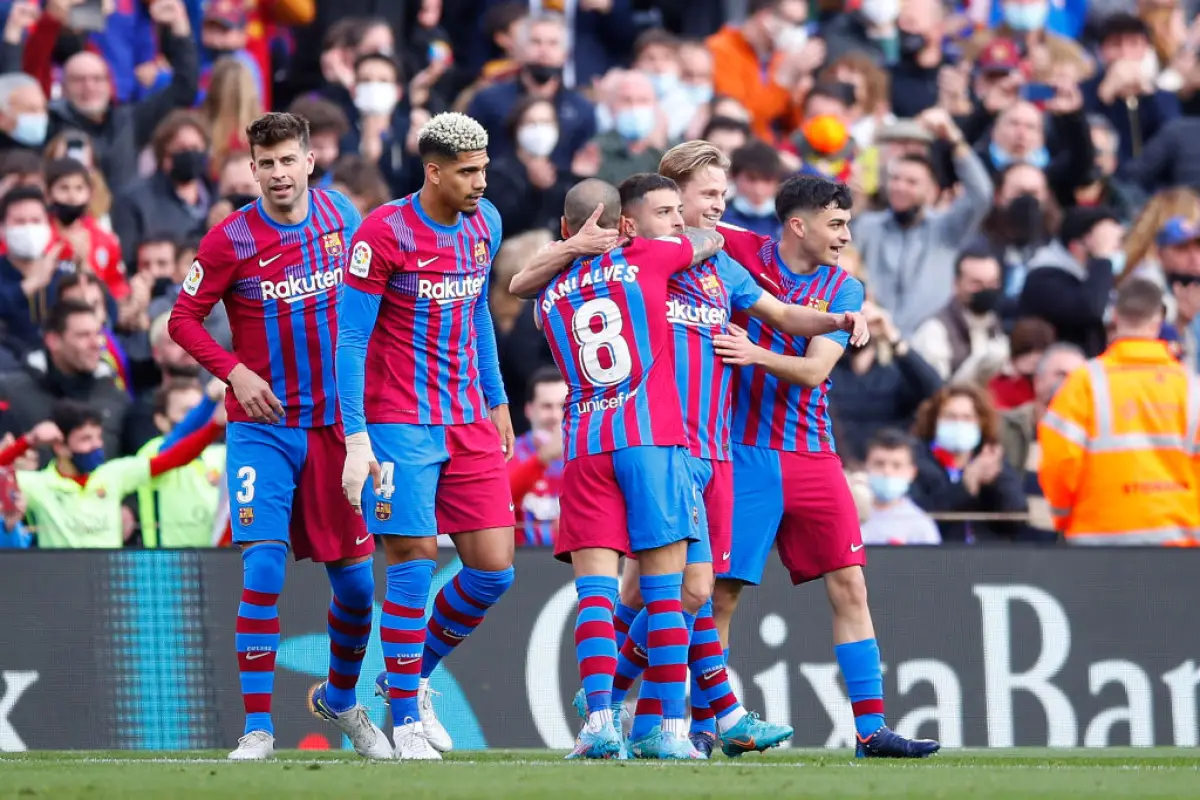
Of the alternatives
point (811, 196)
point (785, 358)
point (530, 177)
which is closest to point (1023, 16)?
point (530, 177)

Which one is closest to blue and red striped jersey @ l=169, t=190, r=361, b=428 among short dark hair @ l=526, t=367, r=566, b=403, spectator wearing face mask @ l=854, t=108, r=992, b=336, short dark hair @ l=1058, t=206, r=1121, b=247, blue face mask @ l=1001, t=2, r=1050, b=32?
short dark hair @ l=526, t=367, r=566, b=403

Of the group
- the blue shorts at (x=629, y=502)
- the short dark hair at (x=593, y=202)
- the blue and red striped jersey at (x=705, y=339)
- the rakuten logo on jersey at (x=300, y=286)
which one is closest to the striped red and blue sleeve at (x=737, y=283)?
the blue and red striped jersey at (x=705, y=339)

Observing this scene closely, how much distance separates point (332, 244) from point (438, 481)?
1.04 metres

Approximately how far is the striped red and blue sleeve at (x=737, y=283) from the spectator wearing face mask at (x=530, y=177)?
5068 mm

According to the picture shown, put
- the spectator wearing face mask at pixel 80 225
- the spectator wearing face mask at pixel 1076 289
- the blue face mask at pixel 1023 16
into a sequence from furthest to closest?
the blue face mask at pixel 1023 16
the spectator wearing face mask at pixel 1076 289
the spectator wearing face mask at pixel 80 225

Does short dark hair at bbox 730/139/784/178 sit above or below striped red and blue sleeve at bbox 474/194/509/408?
above

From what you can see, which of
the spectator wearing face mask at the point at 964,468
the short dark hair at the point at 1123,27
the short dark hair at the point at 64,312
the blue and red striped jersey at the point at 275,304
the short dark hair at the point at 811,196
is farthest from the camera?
the short dark hair at the point at 1123,27

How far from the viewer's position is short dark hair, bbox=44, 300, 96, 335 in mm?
11570

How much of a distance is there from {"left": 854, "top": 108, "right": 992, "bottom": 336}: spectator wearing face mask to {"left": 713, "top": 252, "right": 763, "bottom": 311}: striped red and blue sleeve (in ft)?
17.4

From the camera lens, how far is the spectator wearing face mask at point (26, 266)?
12.4 m

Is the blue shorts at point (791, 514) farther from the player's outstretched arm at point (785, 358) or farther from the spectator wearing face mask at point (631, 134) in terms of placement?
the spectator wearing face mask at point (631, 134)

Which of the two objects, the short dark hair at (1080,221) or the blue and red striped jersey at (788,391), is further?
the short dark hair at (1080,221)

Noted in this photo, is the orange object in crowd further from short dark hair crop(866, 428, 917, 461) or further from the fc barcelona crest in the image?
the fc barcelona crest

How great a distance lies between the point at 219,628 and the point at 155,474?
37.7 inches
